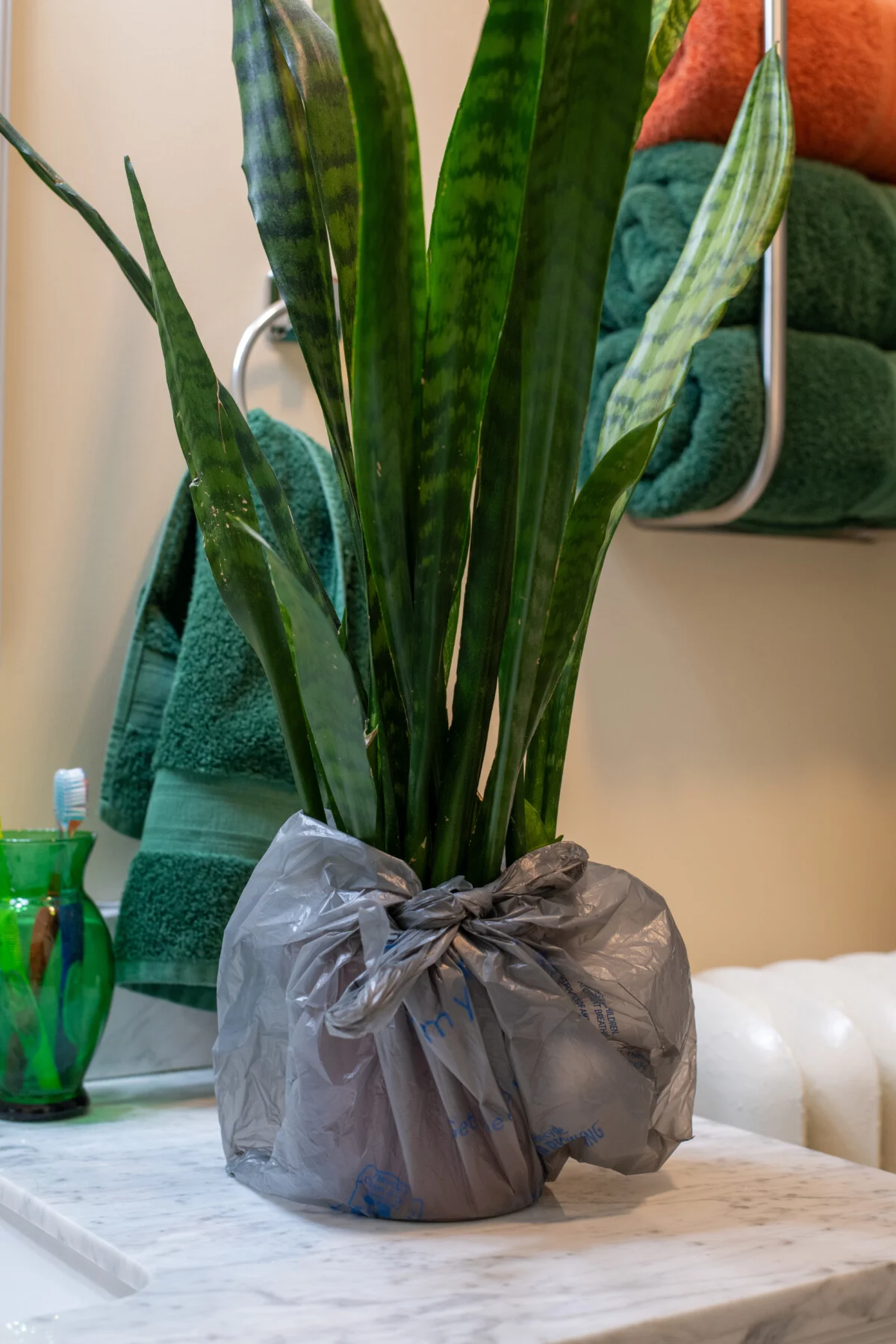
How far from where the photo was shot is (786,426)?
3.13 ft

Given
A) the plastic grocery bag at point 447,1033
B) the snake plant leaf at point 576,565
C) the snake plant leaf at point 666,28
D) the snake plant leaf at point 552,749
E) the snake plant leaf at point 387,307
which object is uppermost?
the snake plant leaf at point 666,28

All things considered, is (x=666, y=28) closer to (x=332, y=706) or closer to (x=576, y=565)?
(x=576, y=565)

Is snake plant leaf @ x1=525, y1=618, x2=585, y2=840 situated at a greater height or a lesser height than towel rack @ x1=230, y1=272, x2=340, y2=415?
lesser

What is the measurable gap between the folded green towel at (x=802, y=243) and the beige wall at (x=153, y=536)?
18 cm

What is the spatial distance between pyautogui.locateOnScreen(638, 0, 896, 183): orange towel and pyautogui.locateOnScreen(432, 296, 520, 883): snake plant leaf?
0.53 metres

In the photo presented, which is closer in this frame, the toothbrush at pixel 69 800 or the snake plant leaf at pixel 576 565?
the snake plant leaf at pixel 576 565

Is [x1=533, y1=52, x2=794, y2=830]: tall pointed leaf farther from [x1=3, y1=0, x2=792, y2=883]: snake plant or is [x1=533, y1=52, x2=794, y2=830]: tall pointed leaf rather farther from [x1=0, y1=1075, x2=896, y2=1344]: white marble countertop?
[x1=0, y1=1075, x2=896, y2=1344]: white marble countertop

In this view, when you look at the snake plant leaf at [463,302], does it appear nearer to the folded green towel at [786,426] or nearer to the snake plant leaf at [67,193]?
the snake plant leaf at [67,193]

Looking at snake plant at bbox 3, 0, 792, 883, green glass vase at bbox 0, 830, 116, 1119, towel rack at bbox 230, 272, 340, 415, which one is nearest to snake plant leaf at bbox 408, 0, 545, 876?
snake plant at bbox 3, 0, 792, 883

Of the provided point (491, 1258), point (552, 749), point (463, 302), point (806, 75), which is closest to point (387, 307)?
point (463, 302)

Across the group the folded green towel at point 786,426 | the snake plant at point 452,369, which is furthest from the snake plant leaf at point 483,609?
the folded green towel at point 786,426

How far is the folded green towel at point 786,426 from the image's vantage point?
0.93m

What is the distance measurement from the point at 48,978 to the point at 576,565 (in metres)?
0.39

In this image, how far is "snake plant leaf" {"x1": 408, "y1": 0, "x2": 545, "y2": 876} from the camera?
0.47 meters
